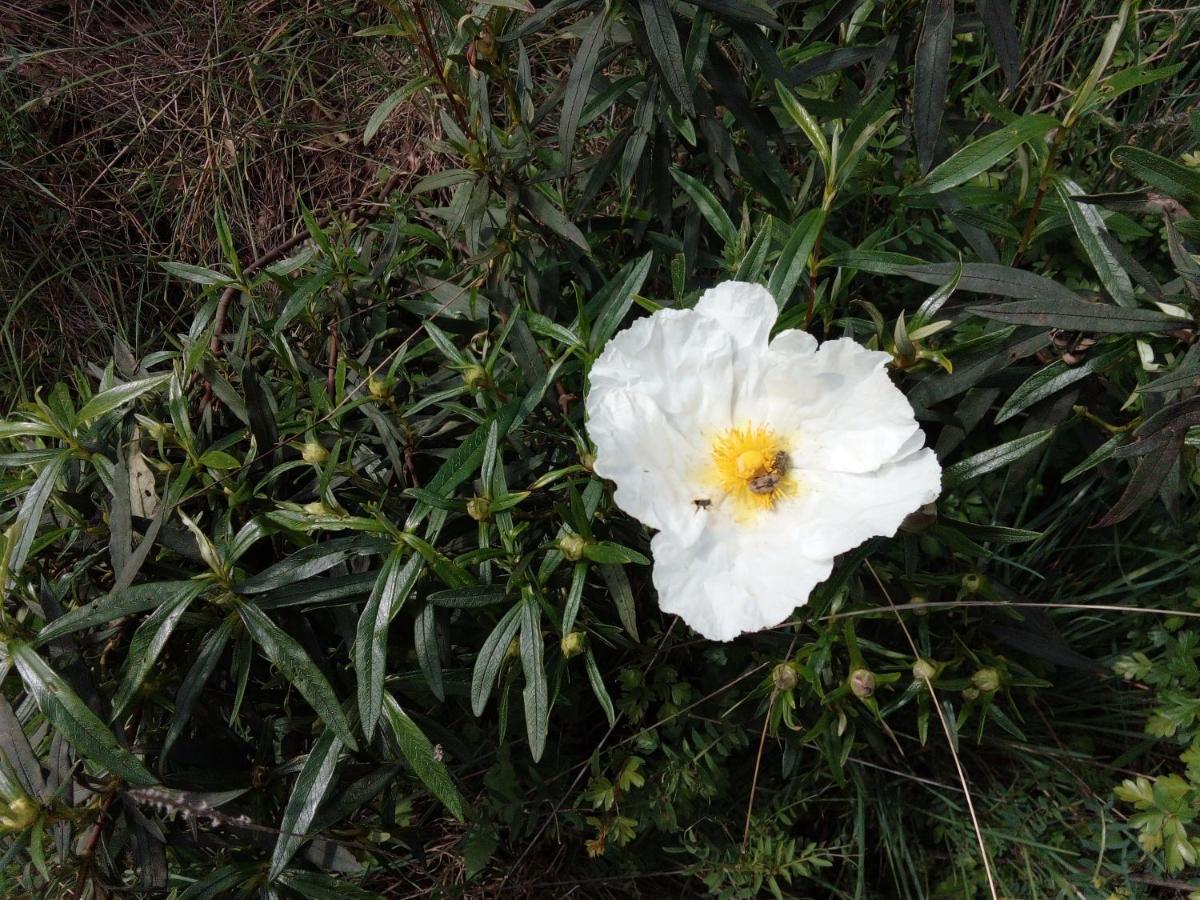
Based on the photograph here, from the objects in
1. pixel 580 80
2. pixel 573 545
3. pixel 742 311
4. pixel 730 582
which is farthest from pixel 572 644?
pixel 580 80

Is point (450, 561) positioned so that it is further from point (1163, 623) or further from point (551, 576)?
point (1163, 623)

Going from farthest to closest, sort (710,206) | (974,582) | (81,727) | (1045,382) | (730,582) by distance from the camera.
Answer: (710,206) < (974,582) < (1045,382) < (81,727) < (730,582)

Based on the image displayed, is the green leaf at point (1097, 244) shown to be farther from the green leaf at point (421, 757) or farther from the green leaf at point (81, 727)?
the green leaf at point (81, 727)

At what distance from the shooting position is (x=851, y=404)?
5.16ft

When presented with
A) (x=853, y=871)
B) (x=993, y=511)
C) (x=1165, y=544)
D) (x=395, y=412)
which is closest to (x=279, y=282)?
(x=395, y=412)

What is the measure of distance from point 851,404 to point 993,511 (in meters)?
1.14

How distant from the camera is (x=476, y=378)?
6.25ft

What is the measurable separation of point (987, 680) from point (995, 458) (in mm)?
560

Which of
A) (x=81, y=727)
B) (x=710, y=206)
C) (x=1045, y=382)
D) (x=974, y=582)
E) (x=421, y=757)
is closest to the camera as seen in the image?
(x=81, y=727)

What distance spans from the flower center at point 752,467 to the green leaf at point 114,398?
1183 mm

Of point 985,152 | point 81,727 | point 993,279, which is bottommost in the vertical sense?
point 81,727

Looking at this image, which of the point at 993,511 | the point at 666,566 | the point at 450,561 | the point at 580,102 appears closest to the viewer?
the point at 666,566

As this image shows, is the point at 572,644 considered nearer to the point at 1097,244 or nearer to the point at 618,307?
the point at 618,307

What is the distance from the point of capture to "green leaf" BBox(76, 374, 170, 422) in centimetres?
185
